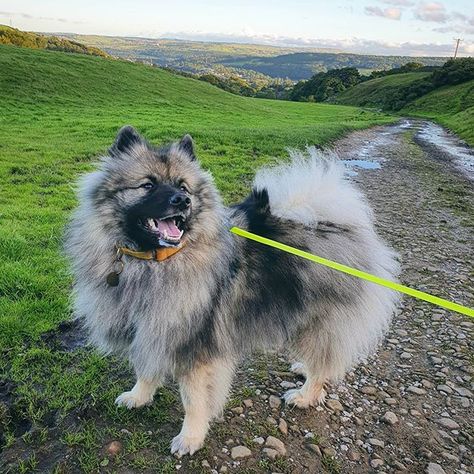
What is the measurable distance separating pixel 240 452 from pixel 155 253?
1447mm

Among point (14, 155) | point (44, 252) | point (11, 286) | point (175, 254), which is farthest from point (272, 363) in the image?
point (14, 155)

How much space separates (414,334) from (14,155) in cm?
1056

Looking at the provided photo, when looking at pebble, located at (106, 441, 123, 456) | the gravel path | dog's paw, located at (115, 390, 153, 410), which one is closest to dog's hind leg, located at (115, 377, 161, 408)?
dog's paw, located at (115, 390, 153, 410)

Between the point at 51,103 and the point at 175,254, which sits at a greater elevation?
the point at 175,254

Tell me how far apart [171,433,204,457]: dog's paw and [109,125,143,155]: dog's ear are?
1960mm

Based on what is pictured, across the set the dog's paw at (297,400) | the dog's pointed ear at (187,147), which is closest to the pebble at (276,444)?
the dog's paw at (297,400)

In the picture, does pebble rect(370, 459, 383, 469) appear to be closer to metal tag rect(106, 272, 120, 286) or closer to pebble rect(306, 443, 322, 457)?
pebble rect(306, 443, 322, 457)

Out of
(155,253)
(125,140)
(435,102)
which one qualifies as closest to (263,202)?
(155,253)

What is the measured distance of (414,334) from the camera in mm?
4402

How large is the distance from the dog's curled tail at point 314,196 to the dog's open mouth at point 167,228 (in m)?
0.79

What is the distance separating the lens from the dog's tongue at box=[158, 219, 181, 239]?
2654mm

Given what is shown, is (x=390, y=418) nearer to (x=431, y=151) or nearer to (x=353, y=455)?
(x=353, y=455)

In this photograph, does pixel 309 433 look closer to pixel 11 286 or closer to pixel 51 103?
pixel 11 286

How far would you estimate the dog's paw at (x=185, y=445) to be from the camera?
2836mm
